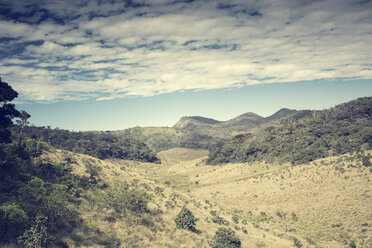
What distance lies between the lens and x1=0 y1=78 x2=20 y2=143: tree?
3091 centimetres

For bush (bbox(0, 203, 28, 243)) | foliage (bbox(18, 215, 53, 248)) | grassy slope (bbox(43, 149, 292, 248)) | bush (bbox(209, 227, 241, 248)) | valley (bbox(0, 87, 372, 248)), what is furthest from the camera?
bush (bbox(209, 227, 241, 248))

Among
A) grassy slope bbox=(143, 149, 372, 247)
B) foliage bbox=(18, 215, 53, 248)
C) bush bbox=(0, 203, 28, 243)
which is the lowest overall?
grassy slope bbox=(143, 149, 372, 247)

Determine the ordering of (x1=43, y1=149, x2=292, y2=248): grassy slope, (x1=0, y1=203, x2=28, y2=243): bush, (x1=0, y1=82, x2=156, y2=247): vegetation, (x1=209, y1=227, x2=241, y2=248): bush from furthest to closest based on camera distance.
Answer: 1. (x1=209, y1=227, x2=241, y2=248): bush
2. (x1=43, y1=149, x2=292, y2=248): grassy slope
3. (x1=0, y1=82, x2=156, y2=247): vegetation
4. (x1=0, y1=203, x2=28, y2=243): bush

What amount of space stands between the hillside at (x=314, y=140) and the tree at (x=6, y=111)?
82992 mm

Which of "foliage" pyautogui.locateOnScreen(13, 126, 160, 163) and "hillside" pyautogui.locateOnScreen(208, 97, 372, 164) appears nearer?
"hillside" pyautogui.locateOnScreen(208, 97, 372, 164)

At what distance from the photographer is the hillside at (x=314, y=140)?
7269 centimetres

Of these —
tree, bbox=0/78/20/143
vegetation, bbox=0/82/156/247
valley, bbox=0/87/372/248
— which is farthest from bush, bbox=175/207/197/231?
tree, bbox=0/78/20/143

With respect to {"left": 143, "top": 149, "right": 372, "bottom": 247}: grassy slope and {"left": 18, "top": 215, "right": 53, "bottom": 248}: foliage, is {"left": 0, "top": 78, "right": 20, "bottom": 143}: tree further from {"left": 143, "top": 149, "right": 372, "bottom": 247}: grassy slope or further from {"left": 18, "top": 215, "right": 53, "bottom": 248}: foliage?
{"left": 143, "top": 149, "right": 372, "bottom": 247}: grassy slope

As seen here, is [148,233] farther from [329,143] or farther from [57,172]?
[329,143]

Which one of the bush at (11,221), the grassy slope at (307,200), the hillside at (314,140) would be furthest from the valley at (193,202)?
the hillside at (314,140)

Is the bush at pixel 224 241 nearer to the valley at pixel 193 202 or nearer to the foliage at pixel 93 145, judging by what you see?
the valley at pixel 193 202

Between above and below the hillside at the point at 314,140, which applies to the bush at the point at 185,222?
below

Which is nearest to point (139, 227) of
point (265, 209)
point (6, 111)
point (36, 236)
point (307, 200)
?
point (36, 236)

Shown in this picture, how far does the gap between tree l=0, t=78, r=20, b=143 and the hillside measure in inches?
3267
